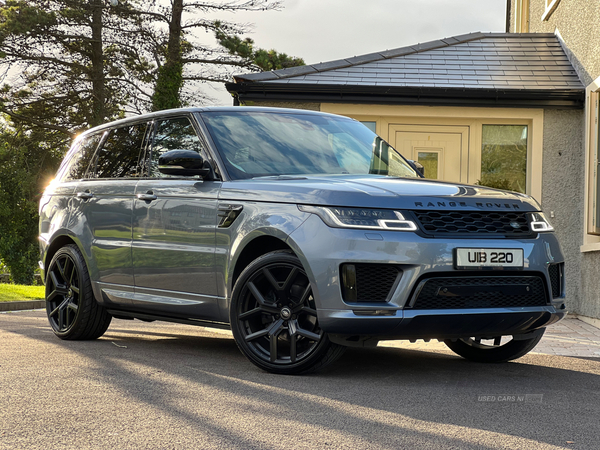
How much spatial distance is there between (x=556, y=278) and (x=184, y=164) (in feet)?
8.49

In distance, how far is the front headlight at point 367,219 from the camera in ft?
15.3

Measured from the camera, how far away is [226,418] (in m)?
3.90

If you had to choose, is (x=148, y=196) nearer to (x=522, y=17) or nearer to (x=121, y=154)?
(x=121, y=154)

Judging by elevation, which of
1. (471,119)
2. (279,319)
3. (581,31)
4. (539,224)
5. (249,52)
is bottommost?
(279,319)

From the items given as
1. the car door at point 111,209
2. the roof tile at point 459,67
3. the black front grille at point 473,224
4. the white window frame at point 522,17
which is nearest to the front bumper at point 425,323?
the black front grille at point 473,224

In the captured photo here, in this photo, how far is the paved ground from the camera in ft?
11.6

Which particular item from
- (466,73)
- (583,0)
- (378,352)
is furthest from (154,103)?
(378,352)

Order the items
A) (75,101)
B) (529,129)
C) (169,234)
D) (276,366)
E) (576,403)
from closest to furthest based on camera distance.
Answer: (576,403)
(276,366)
(169,234)
(529,129)
(75,101)

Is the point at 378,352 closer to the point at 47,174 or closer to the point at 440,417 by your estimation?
the point at 440,417

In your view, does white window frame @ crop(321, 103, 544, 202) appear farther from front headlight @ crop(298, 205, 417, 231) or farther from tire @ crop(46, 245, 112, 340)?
front headlight @ crop(298, 205, 417, 231)

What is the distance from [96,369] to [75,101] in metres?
25.7

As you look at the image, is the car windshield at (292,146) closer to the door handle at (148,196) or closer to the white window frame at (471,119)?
the door handle at (148,196)

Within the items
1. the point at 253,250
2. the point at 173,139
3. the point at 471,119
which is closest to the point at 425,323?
the point at 253,250

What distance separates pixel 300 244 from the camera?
189 inches
